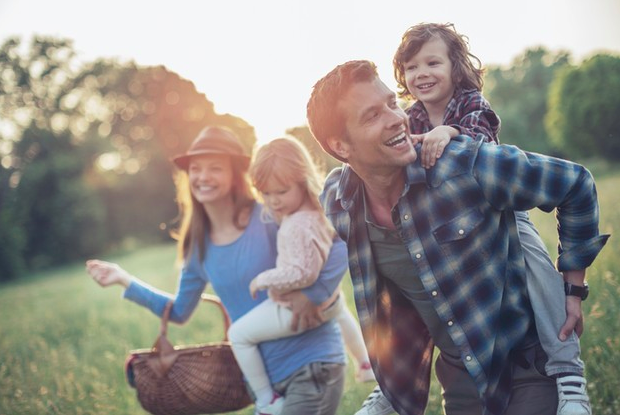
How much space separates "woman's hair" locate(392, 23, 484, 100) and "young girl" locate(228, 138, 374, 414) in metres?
0.83

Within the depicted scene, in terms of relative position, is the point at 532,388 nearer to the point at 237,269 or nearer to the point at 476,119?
the point at 476,119

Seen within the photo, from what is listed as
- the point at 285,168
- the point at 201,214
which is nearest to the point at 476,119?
the point at 285,168

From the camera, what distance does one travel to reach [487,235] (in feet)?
8.51

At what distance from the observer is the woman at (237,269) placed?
3.62 meters

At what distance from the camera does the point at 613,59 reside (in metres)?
32.3

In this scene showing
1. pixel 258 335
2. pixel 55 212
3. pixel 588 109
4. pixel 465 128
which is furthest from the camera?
pixel 55 212

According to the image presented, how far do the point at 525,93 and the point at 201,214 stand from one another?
57.9 m

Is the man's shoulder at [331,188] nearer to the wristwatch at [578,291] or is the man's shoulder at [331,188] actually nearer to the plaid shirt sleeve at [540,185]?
the plaid shirt sleeve at [540,185]

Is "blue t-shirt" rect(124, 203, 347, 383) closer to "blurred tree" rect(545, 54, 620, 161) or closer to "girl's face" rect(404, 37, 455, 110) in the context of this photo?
"girl's face" rect(404, 37, 455, 110)

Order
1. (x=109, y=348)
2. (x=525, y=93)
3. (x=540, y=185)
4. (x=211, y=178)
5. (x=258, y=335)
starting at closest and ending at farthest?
(x=540, y=185)
(x=258, y=335)
(x=211, y=178)
(x=109, y=348)
(x=525, y=93)

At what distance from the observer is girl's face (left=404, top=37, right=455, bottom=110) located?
11.3ft

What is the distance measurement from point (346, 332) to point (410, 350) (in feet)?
4.18

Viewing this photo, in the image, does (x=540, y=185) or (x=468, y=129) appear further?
(x=468, y=129)

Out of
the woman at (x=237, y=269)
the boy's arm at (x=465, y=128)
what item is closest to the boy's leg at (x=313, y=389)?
the woman at (x=237, y=269)
